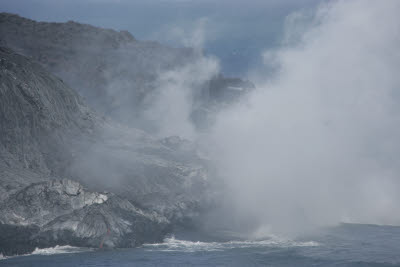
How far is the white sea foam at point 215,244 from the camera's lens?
311ft

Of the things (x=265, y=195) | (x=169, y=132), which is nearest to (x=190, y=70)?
(x=169, y=132)

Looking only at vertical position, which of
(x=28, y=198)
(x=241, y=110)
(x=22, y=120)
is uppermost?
(x=241, y=110)

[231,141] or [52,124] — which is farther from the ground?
[231,141]

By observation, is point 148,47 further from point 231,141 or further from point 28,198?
point 28,198

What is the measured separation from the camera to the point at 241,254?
295 feet

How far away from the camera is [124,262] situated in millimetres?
79688

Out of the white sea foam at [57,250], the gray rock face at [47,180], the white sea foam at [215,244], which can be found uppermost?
the gray rock face at [47,180]

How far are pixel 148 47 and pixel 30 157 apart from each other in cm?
10492

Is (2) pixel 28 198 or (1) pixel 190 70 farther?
(1) pixel 190 70

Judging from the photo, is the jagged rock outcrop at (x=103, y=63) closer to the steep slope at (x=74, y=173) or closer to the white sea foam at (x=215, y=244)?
the steep slope at (x=74, y=173)

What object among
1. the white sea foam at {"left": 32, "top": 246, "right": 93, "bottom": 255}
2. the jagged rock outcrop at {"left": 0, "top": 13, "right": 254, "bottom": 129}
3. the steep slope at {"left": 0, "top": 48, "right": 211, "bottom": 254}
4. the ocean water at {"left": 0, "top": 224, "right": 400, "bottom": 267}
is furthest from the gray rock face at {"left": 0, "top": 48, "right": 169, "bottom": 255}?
the jagged rock outcrop at {"left": 0, "top": 13, "right": 254, "bottom": 129}

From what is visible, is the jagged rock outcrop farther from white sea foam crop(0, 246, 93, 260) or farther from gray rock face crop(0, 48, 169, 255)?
white sea foam crop(0, 246, 93, 260)

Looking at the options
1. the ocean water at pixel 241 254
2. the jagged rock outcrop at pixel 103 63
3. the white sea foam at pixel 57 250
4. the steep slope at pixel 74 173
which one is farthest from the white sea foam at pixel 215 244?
the jagged rock outcrop at pixel 103 63

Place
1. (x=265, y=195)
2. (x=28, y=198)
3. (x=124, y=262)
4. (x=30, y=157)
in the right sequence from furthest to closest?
1. (x=265, y=195)
2. (x=30, y=157)
3. (x=28, y=198)
4. (x=124, y=262)
